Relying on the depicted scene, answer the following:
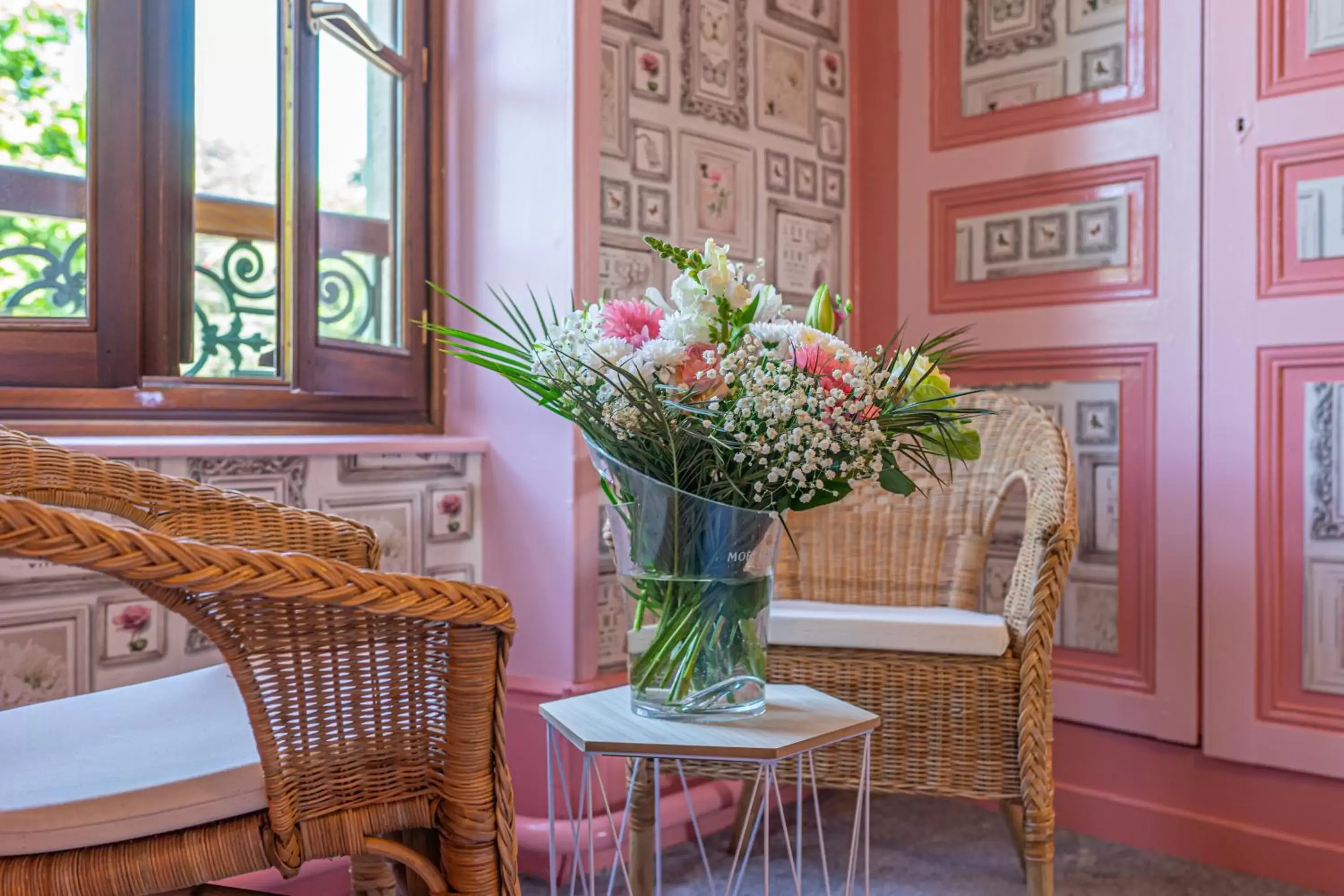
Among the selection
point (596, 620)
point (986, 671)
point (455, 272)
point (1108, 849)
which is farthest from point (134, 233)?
point (1108, 849)

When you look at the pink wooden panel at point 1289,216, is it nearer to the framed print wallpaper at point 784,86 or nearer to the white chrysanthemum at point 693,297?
the framed print wallpaper at point 784,86

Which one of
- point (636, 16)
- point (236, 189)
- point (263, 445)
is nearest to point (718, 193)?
point (636, 16)

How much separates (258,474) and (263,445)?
50 mm

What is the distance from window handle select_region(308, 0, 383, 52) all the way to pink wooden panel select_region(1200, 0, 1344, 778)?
154cm

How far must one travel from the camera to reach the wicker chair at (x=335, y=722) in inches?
34.8

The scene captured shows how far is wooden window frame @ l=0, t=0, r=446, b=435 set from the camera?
163 cm

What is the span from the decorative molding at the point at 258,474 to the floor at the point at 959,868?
0.80m

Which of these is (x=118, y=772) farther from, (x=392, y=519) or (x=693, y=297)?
(x=392, y=519)

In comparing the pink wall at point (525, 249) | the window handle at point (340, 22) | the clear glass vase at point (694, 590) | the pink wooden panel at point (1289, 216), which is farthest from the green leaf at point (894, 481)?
the window handle at point (340, 22)

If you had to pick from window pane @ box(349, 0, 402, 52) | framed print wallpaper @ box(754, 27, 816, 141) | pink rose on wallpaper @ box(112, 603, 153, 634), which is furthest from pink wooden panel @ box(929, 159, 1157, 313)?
pink rose on wallpaper @ box(112, 603, 153, 634)

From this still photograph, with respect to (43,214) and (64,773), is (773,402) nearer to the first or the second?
(64,773)

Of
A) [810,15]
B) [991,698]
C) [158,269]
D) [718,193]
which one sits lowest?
[991,698]

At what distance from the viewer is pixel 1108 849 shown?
2068 mm

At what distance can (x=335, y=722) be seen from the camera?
99cm
